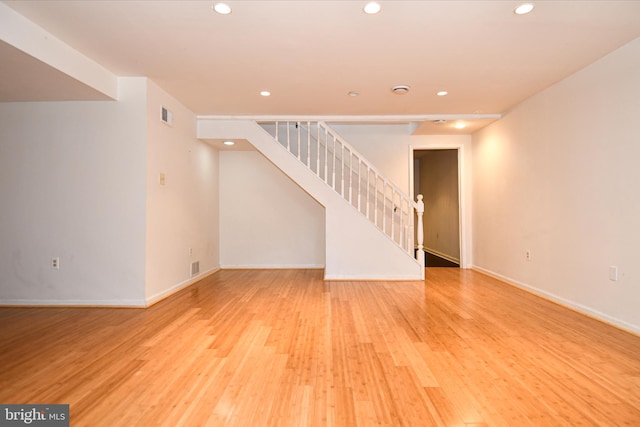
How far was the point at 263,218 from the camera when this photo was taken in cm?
618

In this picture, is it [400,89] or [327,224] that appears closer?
[400,89]

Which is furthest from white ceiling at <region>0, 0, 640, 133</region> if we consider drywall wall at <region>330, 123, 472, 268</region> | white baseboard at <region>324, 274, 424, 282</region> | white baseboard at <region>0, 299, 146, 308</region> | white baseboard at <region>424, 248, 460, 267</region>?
white baseboard at <region>424, 248, 460, 267</region>

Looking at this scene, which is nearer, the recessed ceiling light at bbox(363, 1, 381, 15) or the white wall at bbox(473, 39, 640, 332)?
the recessed ceiling light at bbox(363, 1, 381, 15)

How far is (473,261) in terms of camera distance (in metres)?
5.98

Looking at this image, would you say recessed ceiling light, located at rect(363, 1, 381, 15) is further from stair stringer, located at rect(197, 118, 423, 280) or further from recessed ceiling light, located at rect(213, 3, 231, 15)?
stair stringer, located at rect(197, 118, 423, 280)

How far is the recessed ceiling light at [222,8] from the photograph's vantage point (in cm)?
234

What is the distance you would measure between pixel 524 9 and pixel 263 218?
15.8ft

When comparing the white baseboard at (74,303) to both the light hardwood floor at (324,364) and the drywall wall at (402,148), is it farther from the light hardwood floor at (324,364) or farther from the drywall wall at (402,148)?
the drywall wall at (402,148)

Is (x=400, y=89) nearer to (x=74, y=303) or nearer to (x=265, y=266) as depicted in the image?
(x=265, y=266)

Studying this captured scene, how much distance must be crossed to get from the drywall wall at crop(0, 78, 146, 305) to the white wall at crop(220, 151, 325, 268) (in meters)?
2.57

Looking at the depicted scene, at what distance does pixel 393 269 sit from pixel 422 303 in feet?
4.13

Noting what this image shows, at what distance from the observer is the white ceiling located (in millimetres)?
2406

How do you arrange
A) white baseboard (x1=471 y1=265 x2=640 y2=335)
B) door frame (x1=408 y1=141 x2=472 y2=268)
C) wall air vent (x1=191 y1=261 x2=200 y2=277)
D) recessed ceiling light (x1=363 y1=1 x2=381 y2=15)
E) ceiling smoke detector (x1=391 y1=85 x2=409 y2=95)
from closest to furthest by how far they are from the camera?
recessed ceiling light (x1=363 y1=1 x2=381 y2=15) < white baseboard (x1=471 y1=265 x2=640 y2=335) < ceiling smoke detector (x1=391 y1=85 x2=409 y2=95) < wall air vent (x1=191 y1=261 x2=200 y2=277) < door frame (x1=408 y1=141 x2=472 y2=268)

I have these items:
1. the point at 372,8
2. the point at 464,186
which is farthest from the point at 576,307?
the point at 372,8
